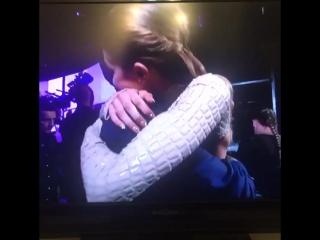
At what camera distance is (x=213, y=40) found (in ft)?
4.89

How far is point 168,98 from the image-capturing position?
4.84 feet

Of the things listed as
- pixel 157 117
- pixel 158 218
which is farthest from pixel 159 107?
pixel 158 218

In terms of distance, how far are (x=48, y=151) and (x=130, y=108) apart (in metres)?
0.32

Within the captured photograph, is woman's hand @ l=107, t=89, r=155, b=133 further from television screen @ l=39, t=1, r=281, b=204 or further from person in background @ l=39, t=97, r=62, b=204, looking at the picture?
person in background @ l=39, t=97, r=62, b=204

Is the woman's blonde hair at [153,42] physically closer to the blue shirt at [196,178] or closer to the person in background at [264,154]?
the blue shirt at [196,178]

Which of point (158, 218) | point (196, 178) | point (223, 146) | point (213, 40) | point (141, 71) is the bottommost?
point (158, 218)

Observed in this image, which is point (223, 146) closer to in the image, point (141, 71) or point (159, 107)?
point (159, 107)

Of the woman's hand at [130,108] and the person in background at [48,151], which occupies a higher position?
the woman's hand at [130,108]

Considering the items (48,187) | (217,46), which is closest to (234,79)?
(217,46)

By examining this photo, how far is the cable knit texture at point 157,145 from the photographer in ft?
4.78

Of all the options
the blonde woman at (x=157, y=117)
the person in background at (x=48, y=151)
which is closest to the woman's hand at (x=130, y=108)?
the blonde woman at (x=157, y=117)

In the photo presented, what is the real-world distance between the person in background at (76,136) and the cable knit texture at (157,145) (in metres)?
0.02
